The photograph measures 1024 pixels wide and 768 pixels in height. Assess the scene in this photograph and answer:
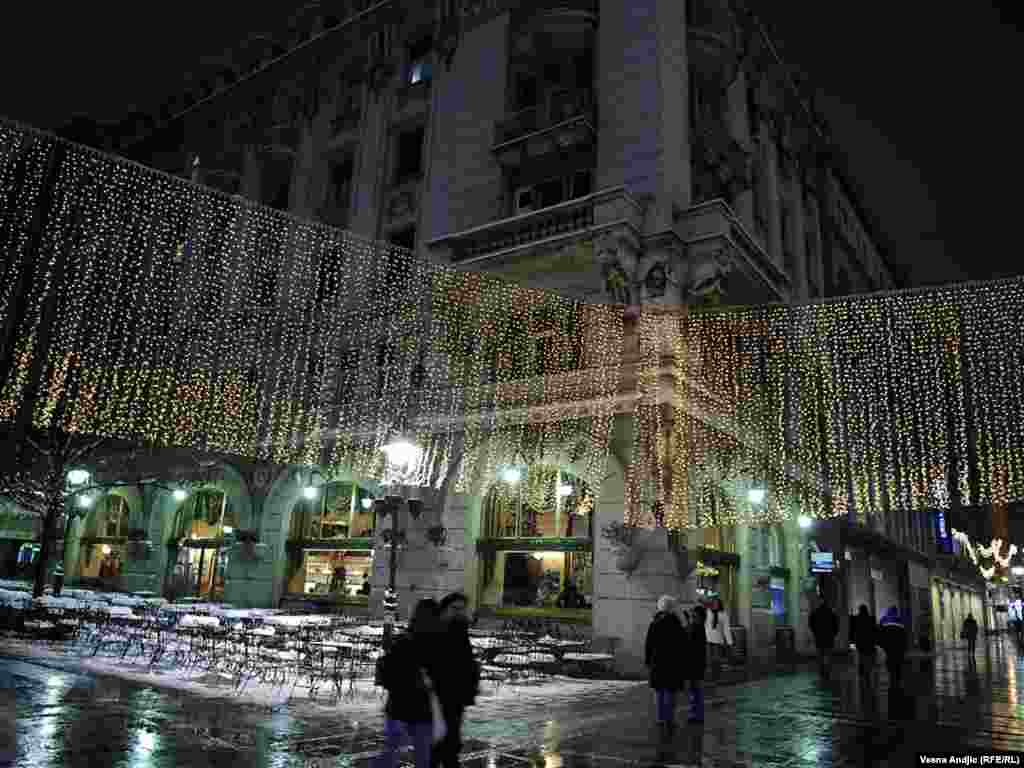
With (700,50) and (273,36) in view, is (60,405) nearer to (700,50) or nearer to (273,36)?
(273,36)

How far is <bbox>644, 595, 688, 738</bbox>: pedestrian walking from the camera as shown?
34.4ft

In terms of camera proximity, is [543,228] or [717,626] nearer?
[717,626]

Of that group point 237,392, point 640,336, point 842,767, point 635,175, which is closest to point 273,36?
point 237,392

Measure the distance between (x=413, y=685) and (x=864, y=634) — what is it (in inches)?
703

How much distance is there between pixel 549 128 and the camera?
2242 centimetres

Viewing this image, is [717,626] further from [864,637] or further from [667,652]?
[667,652]

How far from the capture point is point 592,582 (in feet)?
63.1

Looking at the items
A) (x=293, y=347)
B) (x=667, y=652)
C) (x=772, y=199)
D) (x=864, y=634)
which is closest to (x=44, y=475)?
(x=293, y=347)

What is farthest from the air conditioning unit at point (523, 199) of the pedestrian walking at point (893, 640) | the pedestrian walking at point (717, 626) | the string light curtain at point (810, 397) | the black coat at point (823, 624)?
the pedestrian walking at point (893, 640)

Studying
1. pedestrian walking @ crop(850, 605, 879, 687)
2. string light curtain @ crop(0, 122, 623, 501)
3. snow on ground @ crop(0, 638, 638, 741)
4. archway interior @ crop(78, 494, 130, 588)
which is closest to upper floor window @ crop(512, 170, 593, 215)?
string light curtain @ crop(0, 122, 623, 501)

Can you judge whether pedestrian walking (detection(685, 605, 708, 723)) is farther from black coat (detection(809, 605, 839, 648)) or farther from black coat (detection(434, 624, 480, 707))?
black coat (detection(809, 605, 839, 648))

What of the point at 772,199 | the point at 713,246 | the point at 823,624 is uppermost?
the point at 772,199

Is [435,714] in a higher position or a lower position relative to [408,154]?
lower

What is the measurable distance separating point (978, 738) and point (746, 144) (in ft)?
69.7
